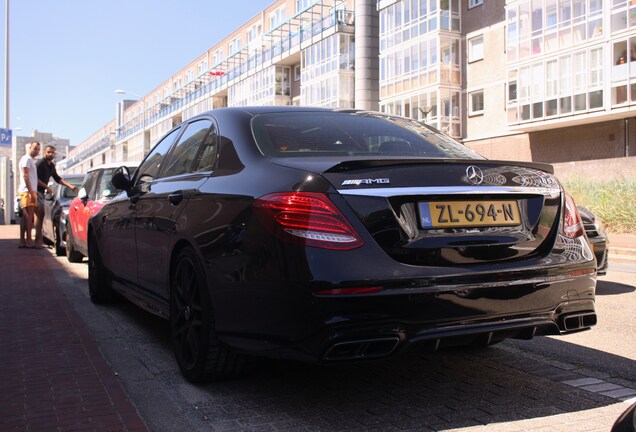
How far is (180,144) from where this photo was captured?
198 inches

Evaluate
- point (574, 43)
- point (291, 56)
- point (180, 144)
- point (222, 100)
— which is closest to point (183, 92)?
point (222, 100)

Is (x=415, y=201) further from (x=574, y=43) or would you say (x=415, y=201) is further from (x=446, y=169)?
(x=574, y=43)

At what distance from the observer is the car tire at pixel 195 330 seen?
12.4 feet

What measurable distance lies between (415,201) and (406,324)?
1.89ft

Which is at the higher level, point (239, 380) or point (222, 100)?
point (222, 100)

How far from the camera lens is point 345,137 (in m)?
4.03

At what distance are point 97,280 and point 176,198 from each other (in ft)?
9.82

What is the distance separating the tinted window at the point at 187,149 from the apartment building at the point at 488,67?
89.2ft

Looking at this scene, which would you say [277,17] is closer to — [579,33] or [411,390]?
[579,33]

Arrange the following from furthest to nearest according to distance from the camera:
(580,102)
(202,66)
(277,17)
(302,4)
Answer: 1. (202,66)
2. (277,17)
3. (302,4)
4. (580,102)

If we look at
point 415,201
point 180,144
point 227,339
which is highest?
point 180,144

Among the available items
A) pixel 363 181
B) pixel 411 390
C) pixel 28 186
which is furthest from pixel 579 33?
pixel 363 181

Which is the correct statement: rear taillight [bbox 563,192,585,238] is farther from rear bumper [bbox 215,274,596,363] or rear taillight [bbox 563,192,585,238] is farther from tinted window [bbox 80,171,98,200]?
tinted window [bbox 80,171,98,200]

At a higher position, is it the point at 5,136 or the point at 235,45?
the point at 235,45
